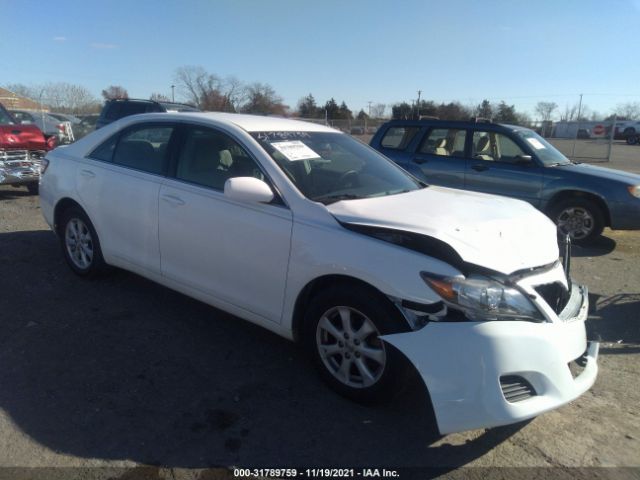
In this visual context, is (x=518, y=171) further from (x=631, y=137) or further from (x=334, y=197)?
(x=631, y=137)

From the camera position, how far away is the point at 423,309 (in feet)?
8.79

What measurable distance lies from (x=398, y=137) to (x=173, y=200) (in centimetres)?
564

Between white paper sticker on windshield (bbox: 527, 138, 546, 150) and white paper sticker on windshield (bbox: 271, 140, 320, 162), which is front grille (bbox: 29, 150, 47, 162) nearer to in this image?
white paper sticker on windshield (bbox: 271, 140, 320, 162)

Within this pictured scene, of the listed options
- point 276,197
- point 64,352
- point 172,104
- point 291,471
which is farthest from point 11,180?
point 291,471

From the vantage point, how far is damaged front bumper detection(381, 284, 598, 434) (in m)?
2.52

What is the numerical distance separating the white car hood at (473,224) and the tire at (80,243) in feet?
9.04

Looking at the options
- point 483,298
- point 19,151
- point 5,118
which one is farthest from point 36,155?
point 483,298

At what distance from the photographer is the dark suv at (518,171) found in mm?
7191

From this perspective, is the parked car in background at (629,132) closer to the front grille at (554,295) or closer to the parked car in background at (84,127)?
the parked car in background at (84,127)

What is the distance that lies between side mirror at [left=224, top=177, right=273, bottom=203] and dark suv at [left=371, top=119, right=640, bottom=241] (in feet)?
17.8

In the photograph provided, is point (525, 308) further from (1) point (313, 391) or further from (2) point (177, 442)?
(2) point (177, 442)

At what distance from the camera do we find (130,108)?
40.9 feet

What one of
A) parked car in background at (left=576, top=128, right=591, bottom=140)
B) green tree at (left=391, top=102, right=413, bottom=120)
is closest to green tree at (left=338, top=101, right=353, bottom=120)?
parked car in background at (left=576, top=128, right=591, bottom=140)

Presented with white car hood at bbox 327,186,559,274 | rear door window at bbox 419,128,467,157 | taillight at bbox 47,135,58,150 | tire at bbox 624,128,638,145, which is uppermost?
tire at bbox 624,128,638,145
